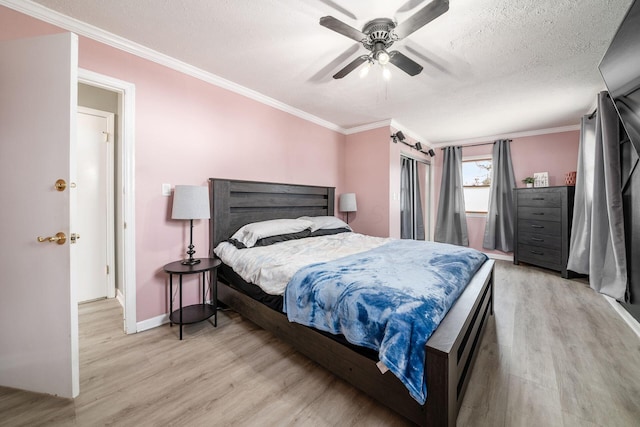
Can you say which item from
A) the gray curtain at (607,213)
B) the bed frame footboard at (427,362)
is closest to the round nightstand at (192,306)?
the bed frame footboard at (427,362)

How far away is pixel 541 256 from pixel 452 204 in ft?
5.66

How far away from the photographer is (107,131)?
9.02ft

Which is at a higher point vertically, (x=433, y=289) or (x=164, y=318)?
(x=433, y=289)

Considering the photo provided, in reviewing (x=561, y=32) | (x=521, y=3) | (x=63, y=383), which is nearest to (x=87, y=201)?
(x=63, y=383)

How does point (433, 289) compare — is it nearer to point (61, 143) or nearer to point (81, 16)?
point (61, 143)

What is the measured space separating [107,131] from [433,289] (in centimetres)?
358

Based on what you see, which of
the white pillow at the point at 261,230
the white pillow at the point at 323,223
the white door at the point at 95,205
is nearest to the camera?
the white pillow at the point at 261,230

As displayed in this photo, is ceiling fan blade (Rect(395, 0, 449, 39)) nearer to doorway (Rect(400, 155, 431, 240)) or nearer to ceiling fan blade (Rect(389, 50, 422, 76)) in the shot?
ceiling fan blade (Rect(389, 50, 422, 76))

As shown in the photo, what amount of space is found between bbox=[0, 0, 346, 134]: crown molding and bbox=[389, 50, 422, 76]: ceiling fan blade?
5.82ft

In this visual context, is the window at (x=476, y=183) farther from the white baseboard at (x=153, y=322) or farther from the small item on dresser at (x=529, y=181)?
the white baseboard at (x=153, y=322)

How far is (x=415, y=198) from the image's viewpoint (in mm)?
5156

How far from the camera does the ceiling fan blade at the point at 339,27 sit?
57.9 inches

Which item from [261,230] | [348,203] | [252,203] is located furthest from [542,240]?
[252,203]

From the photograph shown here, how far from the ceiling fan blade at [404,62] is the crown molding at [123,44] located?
1.77 metres
